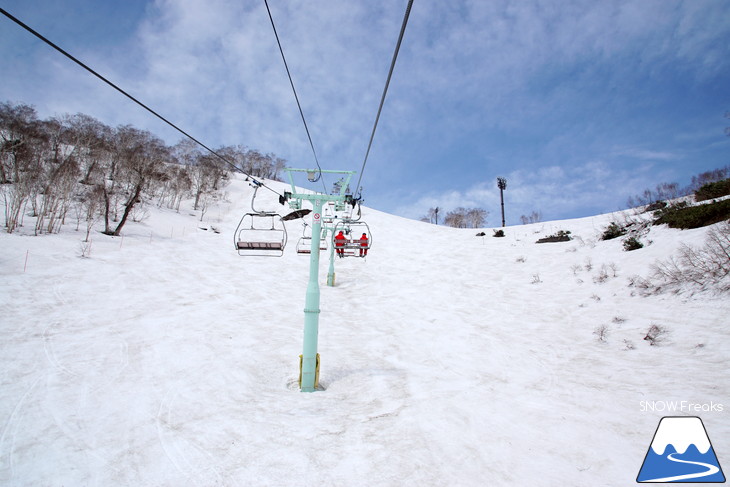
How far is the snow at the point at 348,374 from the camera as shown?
5.33 meters

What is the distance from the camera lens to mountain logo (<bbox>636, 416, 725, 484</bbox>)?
466 centimetres

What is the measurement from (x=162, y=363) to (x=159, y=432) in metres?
3.89

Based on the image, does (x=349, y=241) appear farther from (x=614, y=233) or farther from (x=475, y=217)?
(x=475, y=217)

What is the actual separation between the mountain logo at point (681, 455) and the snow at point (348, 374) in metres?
0.20

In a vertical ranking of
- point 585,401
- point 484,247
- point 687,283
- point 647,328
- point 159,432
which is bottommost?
point 159,432

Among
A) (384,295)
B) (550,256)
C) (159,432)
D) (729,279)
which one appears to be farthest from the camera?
(550,256)

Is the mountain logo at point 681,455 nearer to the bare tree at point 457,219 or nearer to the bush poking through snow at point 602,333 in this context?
the bush poking through snow at point 602,333

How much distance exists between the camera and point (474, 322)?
1463 centimetres

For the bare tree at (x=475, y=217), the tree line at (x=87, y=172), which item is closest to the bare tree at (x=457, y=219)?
the bare tree at (x=475, y=217)

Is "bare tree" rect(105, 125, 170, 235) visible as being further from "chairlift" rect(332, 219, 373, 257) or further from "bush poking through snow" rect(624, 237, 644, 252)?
"bush poking through snow" rect(624, 237, 644, 252)

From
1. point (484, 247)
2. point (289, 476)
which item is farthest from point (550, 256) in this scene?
point (289, 476)

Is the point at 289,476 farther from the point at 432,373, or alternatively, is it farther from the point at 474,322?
the point at 474,322

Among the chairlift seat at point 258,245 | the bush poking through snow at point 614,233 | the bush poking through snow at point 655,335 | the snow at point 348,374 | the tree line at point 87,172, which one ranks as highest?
the tree line at point 87,172

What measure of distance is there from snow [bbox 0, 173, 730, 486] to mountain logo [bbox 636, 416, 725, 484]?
0.20 meters
